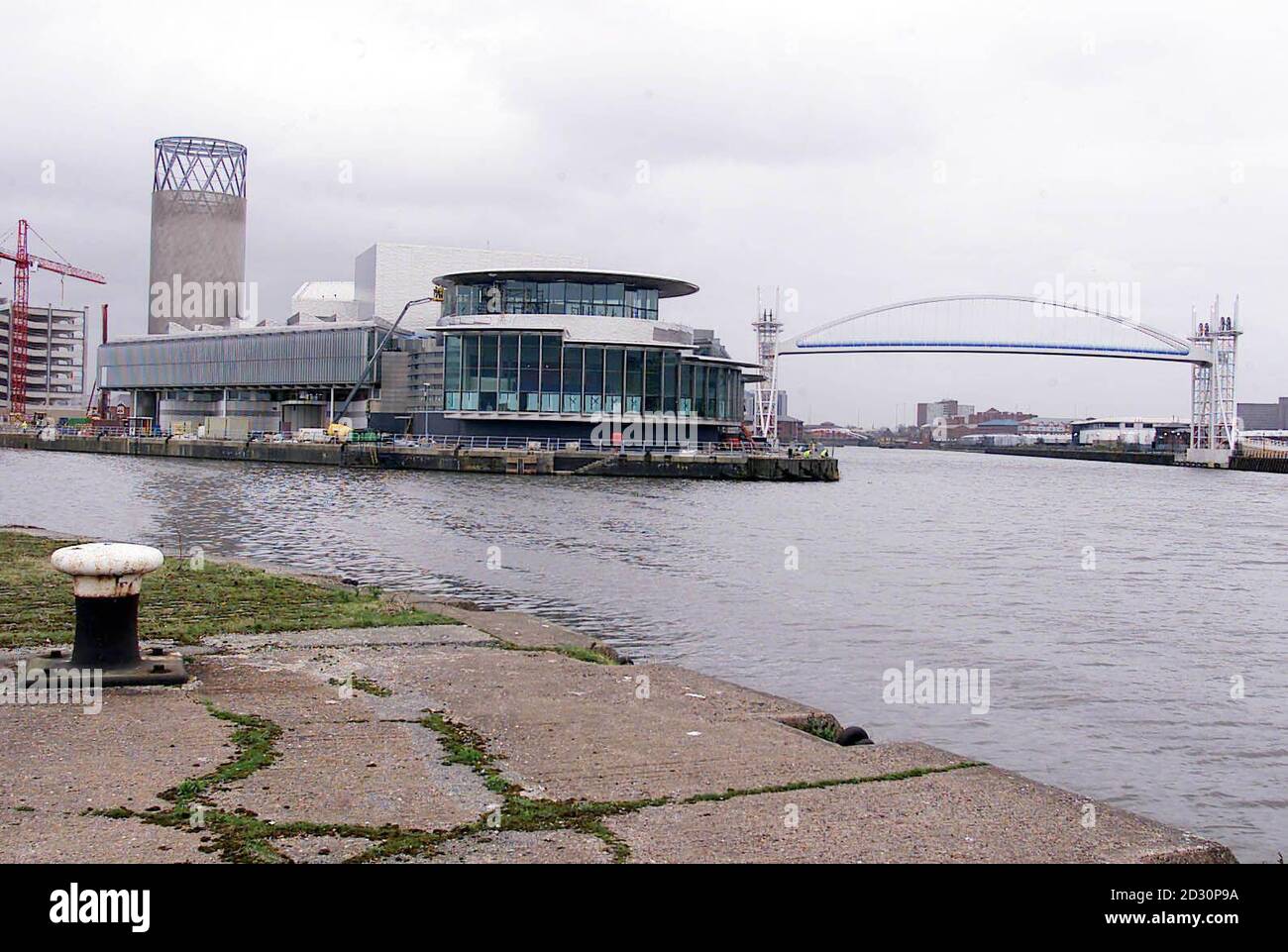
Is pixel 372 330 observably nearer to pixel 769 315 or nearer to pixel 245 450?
Result: pixel 245 450

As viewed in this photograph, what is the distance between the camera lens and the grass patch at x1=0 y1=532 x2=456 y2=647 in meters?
14.7

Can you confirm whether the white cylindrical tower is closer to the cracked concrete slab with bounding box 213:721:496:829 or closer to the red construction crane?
the red construction crane

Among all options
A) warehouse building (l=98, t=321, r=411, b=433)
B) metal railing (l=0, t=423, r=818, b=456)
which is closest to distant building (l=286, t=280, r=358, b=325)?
warehouse building (l=98, t=321, r=411, b=433)

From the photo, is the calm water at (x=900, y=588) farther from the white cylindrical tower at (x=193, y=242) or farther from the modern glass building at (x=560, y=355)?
the white cylindrical tower at (x=193, y=242)

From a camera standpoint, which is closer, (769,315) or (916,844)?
(916,844)

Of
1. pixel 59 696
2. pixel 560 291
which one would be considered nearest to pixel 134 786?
pixel 59 696

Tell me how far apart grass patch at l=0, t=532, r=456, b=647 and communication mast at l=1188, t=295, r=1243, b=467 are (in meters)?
137

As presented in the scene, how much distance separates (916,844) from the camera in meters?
7.39

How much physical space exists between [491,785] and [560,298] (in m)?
82.8

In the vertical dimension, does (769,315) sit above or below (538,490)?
above

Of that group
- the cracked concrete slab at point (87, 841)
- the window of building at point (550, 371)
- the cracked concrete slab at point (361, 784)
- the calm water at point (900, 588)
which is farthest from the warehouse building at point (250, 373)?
the cracked concrete slab at point (87, 841)

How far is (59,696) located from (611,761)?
4.84 m

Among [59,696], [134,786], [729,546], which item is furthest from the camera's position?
[729,546]

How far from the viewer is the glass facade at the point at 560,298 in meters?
89.7
